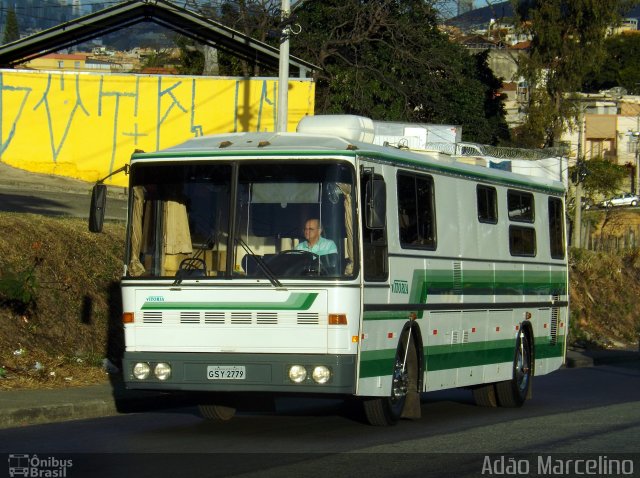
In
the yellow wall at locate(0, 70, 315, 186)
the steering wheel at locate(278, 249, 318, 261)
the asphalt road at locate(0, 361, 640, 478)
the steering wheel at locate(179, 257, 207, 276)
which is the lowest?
the asphalt road at locate(0, 361, 640, 478)

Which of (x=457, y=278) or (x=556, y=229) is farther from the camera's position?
(x=556, y=229)

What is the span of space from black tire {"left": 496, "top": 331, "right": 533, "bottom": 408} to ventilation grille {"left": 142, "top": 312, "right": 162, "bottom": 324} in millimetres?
5781

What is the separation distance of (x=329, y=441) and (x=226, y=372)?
3.83 ft

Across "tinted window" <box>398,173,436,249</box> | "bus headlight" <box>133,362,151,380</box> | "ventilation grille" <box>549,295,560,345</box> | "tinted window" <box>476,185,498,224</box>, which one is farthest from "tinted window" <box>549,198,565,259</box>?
"bus headlight" <box>133,362,151,380</box>

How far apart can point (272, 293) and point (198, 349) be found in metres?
0.92

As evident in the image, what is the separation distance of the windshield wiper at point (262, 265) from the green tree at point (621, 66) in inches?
3828

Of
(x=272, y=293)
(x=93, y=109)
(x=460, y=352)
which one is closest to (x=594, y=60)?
(x=93, y=109)

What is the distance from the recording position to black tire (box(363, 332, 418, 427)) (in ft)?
40.7

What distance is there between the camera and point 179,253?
38.7ft

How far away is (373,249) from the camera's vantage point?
11.7m

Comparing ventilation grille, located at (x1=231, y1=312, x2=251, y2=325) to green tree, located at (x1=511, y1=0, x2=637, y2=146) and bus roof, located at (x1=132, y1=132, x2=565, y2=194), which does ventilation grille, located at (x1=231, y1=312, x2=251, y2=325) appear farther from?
green tree, located at (x1=511, y1=0, x2=637, y2=146)

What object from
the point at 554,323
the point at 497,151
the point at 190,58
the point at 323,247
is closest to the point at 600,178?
the point at 190,58

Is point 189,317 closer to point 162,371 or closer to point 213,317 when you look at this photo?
point 213,317

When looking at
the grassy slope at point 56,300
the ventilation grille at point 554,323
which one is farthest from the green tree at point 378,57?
the ventilation grille at point 554,323
